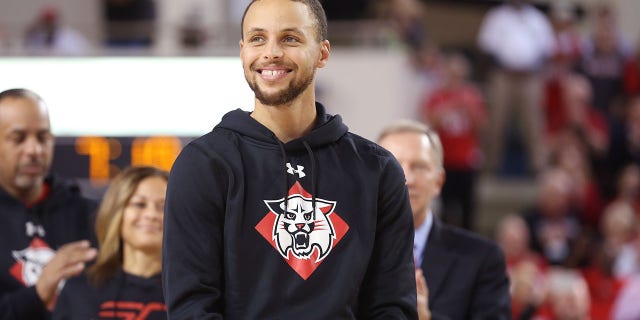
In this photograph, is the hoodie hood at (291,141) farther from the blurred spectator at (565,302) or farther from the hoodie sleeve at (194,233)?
the blurred spectator at (565,302)

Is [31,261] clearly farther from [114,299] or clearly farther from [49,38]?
[49,38]

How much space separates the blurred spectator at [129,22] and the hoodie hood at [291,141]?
7602 mm

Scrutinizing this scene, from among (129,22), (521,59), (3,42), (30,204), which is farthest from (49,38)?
(30,204)

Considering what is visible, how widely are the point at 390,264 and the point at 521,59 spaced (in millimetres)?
8903

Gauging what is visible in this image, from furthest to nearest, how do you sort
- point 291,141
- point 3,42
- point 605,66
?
point 605,66, point 3,42, point 291,141

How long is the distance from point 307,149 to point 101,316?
152cm

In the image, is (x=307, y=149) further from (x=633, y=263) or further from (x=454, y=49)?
(x=454, y=49)

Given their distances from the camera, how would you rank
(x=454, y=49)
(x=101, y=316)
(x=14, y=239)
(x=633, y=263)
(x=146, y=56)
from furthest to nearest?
(x=454, y=49) → (x=146, y=56) → (x=633, y=263) → (x=14, y=239) → (x=101, y=316)

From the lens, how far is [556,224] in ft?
31.3

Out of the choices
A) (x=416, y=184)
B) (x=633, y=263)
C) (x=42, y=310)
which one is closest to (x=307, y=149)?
(x=416, y=184)

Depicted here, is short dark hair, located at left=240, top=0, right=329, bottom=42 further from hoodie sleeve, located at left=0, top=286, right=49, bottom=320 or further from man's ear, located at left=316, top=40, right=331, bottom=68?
hoodie sleeve, located at left=0, top=286, right=49, bottom=320

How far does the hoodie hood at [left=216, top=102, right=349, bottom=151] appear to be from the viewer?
2.84 metres

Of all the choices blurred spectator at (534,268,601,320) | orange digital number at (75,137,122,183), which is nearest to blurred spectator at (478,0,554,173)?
blurred spectator at (534,268,601,320)

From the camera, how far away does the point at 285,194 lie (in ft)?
9.16
